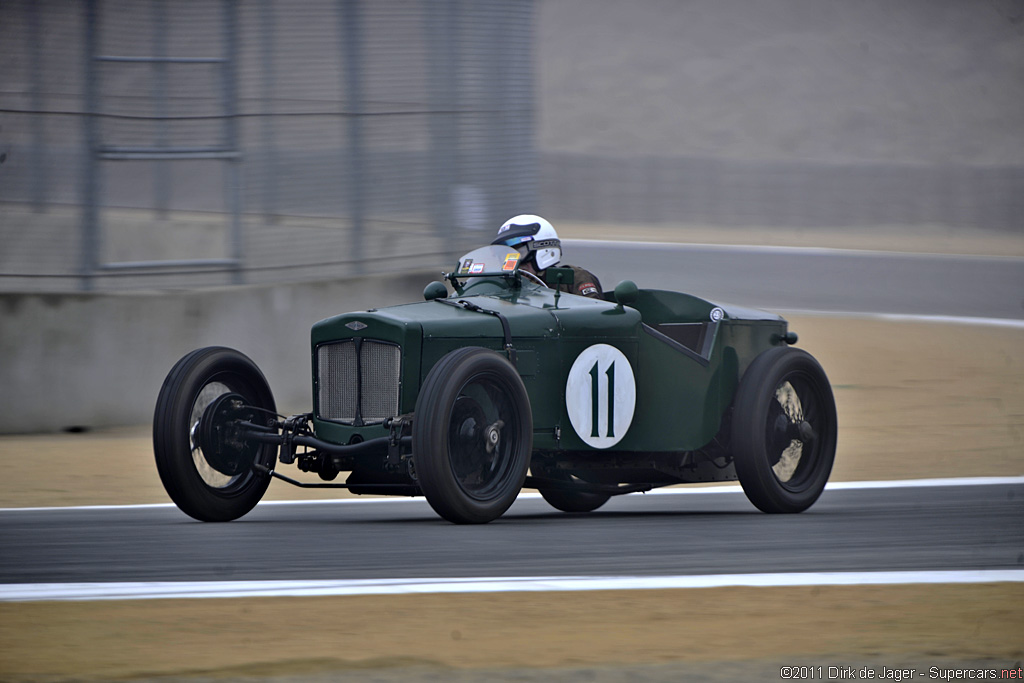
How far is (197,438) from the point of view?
9000 mm

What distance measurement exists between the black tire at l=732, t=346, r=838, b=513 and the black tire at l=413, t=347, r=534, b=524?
4.86 ft

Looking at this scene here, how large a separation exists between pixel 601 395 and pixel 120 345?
6309 millimetres

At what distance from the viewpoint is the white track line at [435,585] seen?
7078 millimetres

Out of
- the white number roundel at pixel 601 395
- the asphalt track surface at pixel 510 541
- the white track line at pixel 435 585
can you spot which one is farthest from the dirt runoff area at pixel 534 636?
the white number roundel at pixel 601 395

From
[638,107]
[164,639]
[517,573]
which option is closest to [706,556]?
[517,573]

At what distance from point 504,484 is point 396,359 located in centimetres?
87

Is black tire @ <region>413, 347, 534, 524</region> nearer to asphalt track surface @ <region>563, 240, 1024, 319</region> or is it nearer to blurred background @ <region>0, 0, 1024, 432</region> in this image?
blurred background @ <region>0, 0, 1024, 432</region>

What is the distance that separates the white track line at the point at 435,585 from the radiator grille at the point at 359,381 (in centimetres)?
167

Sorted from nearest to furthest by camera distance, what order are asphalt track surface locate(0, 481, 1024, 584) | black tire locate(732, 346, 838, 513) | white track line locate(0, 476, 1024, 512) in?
1. asphalt track surface locate(0, 481, 1024, 584)
2. black tire locate(732, 346, 838, 513)
3. white track line locate(0, 476, 1024, 512)

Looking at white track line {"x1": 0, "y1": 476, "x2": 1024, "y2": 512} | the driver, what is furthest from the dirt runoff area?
white track line {"x1": 0, "y1": 476, "x2": 1024, "y2": 512}

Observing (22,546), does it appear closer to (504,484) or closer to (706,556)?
(504,484)

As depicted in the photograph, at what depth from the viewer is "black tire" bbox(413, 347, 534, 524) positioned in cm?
814

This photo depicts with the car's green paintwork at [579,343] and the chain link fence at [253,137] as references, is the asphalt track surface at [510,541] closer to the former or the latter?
the car's green paintwork at [579,343]

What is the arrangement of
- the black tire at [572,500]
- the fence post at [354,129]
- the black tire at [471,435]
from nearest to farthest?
the black tire at [471,435] → the black tire at [572,500] → the fence post at [354,129]
